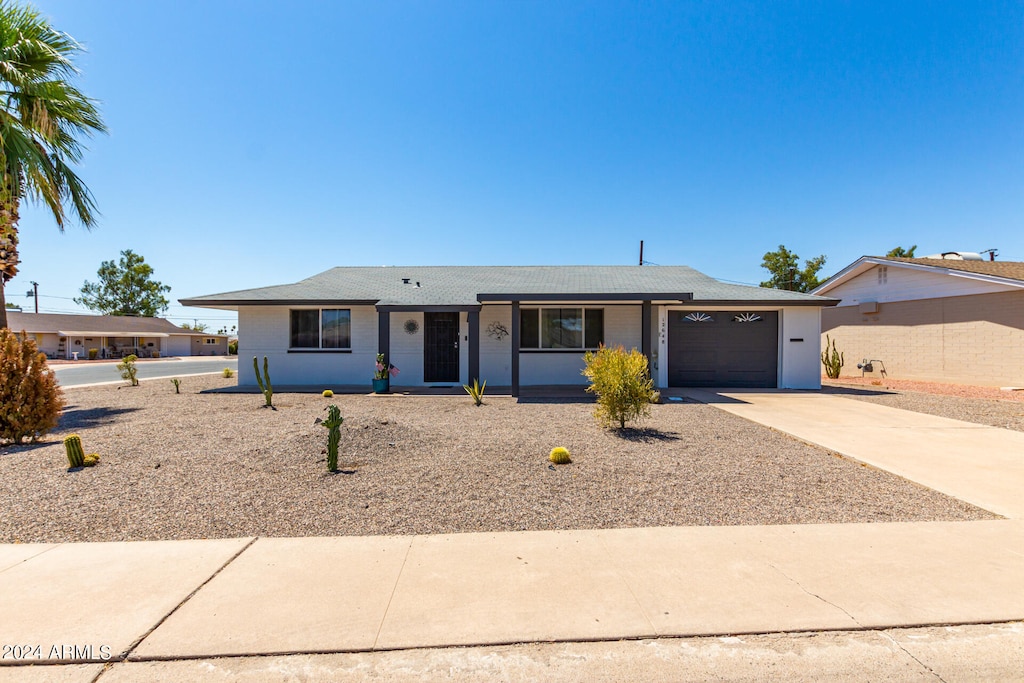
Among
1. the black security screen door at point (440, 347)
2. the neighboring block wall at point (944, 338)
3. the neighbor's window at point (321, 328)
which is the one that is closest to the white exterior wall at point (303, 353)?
the neighbor's window at point (321, 328)

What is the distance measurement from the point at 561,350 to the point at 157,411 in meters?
10.1

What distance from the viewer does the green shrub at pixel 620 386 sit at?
25.1ft

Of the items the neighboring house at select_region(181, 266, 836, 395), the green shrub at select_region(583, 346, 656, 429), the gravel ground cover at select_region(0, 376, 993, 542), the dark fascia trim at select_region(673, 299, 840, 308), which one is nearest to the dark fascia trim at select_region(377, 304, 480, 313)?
the neighboring house at select_region(181, 266, 836, 395)

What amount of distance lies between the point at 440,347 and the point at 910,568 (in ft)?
39.8

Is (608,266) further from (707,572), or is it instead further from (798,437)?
(707,572)

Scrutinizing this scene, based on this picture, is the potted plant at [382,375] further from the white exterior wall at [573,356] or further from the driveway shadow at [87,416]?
the driveway shadow at [87,416]

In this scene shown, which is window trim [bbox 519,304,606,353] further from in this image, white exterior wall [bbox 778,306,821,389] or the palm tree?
the palm tree

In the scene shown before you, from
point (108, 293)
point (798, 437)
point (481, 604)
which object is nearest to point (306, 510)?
point (481, 604)

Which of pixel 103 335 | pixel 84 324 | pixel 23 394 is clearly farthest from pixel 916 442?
pixel 84 324

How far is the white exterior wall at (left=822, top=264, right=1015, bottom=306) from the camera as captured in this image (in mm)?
15117

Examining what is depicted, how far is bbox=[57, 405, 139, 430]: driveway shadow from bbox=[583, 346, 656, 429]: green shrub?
29.9 ft

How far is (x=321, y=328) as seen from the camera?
14344 millimetres

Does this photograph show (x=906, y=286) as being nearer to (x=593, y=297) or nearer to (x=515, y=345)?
(x=593, y=297)

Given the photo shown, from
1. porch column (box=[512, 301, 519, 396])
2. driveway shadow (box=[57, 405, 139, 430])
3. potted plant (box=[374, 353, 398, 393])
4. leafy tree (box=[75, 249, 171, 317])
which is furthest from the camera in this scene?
leafy tree (box=[75, 249, 171, 317])
